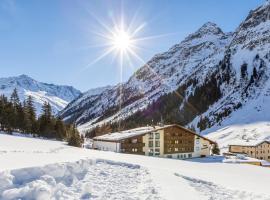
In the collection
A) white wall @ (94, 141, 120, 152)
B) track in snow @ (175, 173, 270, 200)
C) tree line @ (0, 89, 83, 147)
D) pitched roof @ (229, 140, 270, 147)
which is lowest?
track in snow @ (175, 173, 270, 200)

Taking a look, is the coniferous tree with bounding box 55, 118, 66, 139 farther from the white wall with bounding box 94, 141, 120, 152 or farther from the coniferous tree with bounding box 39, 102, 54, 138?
the white wall with bounding box 94, 141, 120, 152

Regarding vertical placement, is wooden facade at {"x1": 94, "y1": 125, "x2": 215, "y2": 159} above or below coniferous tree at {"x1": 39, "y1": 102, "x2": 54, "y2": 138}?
below

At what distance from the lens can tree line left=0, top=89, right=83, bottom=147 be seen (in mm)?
80375

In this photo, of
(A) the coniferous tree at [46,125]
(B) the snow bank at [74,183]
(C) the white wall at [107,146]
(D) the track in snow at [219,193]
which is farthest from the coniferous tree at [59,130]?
(D) the track in snow at [219,193]

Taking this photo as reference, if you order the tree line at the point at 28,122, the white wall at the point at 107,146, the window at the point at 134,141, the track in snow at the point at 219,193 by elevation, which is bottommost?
the track in snow at the point at 219,193

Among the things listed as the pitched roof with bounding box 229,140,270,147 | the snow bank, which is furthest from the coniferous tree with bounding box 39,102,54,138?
the snow bank

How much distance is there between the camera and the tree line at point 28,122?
3164 inches

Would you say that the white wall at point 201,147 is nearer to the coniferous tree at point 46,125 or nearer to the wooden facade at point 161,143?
the wooden facade at point 161,143

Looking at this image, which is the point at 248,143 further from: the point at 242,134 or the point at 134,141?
the point at 134,141

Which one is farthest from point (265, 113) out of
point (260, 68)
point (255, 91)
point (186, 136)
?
point (186, 136)

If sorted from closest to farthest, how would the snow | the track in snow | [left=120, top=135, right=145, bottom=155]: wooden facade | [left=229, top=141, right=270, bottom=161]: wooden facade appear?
the track in snow < [left=120, top=135, right=145, bottom=155]: wooden facade < [left=229, top=141, right=270, bottom=161]: wooden facade < the snow

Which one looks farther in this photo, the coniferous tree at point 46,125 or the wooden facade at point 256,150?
the wooden facade at point 256,150

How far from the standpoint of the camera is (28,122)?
83.2 metres

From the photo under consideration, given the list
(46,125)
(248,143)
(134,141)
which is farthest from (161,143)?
(248,143)
